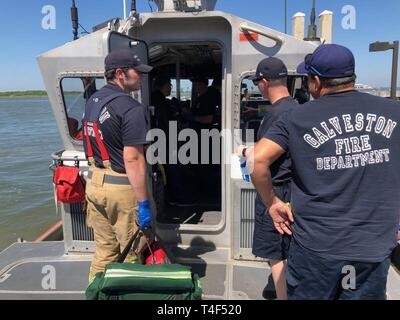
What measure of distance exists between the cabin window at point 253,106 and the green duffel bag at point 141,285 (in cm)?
204

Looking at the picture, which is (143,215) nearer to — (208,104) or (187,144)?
(208,104)

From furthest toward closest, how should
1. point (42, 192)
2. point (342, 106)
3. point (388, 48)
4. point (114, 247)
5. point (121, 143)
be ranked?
point (42, 192) → point (388, 48) → point (114, 247) → point (121, 143) → point (342, 106)

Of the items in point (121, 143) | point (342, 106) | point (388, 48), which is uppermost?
point (388, 48)

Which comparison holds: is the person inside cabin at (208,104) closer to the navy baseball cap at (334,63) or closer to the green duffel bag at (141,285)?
the green duffel bag at (141,285)

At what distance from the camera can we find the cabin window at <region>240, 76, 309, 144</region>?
12.7 feet

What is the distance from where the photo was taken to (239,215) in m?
4.00

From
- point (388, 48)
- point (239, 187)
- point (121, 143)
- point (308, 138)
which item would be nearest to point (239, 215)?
point (239, 187)

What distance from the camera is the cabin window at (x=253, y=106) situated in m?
3.88

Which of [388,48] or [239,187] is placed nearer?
[239,187]

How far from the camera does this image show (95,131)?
275cm

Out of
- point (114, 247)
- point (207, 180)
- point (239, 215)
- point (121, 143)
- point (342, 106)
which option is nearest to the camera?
point (342, 106)

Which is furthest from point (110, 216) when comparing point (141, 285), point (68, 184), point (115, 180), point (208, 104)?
point (208, 104)

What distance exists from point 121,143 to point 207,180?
3662mm

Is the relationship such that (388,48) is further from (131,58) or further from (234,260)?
(131,58)
